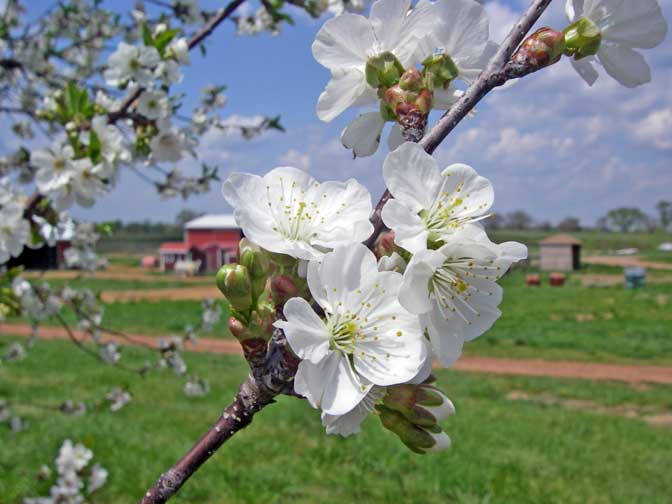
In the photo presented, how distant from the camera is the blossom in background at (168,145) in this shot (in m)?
2.37

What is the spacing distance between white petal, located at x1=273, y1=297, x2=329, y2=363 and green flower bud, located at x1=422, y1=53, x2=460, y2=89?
13.2 inches

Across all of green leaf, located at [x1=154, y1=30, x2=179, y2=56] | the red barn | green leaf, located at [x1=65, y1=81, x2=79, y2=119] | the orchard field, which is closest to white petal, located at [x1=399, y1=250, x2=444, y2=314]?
green leaf, located at [x1=65, y1=81, x2=79, y2=119]

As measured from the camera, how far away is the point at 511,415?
6.86 metres

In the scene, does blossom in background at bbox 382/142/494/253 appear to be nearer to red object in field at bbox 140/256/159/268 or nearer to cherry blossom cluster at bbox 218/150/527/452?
cherry blossom cluster at bbox 218/150/527/452

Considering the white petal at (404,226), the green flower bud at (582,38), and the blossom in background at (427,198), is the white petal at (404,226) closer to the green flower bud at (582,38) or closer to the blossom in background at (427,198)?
the blossom in background at (427,198)

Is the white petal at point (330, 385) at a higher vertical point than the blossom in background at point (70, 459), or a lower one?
higher

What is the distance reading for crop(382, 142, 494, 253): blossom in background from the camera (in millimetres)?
611

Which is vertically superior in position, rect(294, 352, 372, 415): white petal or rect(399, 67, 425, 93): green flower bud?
rect(399, 67, 425, 93): green flower bud

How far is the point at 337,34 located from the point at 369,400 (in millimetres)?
466

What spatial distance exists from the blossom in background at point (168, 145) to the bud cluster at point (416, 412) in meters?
1.87

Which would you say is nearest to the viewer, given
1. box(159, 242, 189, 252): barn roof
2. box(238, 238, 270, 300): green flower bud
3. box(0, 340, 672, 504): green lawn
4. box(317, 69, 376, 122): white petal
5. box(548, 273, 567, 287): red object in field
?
box(238, 238, 270, 300): green flower bud

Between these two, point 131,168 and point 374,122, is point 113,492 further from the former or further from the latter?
point 374,122

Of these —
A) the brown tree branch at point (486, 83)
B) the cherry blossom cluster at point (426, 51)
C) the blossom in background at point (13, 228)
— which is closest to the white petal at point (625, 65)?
the cherry blossom cluster at point (426, 51)

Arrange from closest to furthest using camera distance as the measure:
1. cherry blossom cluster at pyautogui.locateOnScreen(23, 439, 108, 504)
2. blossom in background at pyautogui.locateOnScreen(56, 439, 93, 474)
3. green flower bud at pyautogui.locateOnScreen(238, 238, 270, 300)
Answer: green flower bud at pyautogui.locateOnScreen(238, 238, 270, 300)
cherry blossom cluster at pyautogui.locateOnScreen(23, 439, 108, 504)
blossom in background at pyautogui.locateOnScreen(56, 439, 93, 474)
